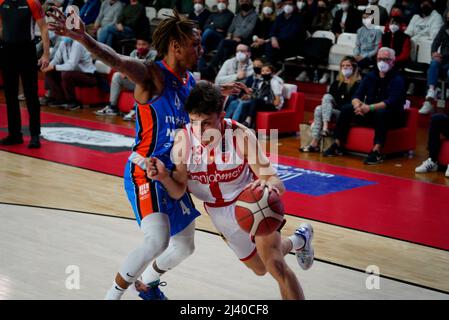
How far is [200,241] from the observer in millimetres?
5762

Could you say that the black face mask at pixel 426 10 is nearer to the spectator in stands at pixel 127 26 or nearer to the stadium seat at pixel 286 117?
the stadium seat at pixel 286 117

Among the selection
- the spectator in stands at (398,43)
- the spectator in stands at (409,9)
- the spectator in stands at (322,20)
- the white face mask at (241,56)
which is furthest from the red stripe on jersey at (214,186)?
the spectator in stands at (322,20)

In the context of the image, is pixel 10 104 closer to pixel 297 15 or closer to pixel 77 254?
pixel 77 254

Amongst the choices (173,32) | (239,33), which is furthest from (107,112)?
(173,32)

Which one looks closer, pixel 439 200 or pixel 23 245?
pixel 23 245

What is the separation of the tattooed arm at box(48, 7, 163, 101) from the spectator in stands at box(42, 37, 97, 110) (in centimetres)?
832

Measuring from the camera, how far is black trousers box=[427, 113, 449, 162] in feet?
28.6

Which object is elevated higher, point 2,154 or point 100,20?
point 100,20

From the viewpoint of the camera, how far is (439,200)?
746 cm

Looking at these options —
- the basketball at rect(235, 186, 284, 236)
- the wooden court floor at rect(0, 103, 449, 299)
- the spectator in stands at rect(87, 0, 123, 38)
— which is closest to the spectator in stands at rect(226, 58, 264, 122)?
the wooden court floor at rect(0, 103, 449, 299)
